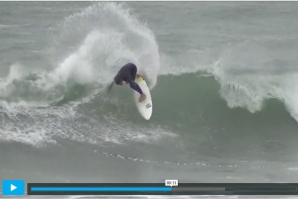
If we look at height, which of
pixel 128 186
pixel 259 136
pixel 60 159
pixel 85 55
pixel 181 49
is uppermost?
pixel 181 49

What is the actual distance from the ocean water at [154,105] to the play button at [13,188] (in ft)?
4.11

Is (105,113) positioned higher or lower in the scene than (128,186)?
higher

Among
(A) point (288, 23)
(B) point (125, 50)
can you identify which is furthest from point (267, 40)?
(B) point (125, 50)

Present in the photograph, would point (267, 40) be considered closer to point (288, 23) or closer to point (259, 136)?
point (288, 23)

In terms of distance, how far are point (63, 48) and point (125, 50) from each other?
4.53 feet

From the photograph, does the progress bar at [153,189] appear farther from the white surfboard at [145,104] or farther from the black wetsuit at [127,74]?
the white surfboard at [145,104]

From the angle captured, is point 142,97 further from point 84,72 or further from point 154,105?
point 84,72

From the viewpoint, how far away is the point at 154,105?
9.90 m

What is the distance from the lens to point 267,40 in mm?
14016

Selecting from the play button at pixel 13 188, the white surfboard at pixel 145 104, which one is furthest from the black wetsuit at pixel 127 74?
the play button at pixel 13 188

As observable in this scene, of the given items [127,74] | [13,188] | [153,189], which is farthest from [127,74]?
[13,188]

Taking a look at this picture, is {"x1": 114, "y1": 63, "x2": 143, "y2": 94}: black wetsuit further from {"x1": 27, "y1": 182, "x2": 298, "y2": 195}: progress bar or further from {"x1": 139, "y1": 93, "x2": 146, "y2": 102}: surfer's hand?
{"x1": 27, "y1": 182, "x2": 298, "y2": 195}: progress bar

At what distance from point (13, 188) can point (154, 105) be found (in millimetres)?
4504

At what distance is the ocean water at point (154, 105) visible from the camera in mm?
7910
